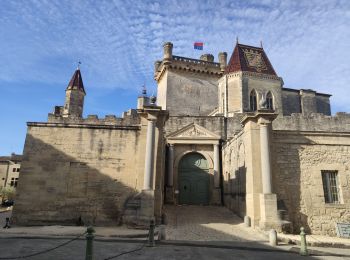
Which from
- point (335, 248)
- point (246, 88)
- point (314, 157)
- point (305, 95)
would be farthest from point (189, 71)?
point (335, 248)

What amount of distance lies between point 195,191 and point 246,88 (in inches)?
562

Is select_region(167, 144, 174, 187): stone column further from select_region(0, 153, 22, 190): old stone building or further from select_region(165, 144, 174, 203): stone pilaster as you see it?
select_region(0, 153, 22, 190): old stone building

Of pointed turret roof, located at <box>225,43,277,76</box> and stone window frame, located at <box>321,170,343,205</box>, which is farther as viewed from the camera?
pointed turret roof, located at <box>225,43,277,76</box>

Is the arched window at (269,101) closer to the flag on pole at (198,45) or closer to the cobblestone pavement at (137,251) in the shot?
the flag on pole at (198,45)

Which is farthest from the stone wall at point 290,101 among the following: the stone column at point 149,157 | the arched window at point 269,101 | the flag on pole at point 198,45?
the stone column at point 149,157

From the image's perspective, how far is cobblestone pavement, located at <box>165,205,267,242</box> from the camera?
9875 millimetres

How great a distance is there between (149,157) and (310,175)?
6473 mm

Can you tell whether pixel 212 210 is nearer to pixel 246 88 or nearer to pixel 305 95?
pixel 246 88

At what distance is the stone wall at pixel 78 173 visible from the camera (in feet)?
39.4

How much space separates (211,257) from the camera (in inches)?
271

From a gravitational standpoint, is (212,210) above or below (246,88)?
below

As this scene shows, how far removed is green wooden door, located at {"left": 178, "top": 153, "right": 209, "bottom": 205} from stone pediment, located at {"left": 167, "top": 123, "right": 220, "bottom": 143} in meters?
1.14

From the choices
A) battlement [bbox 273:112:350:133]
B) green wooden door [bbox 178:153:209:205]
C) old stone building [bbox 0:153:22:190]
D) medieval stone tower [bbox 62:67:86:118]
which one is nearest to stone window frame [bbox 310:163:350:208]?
A: green wooden door [bbox 178:153:209:205]

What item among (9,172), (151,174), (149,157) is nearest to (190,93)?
(149,157)
